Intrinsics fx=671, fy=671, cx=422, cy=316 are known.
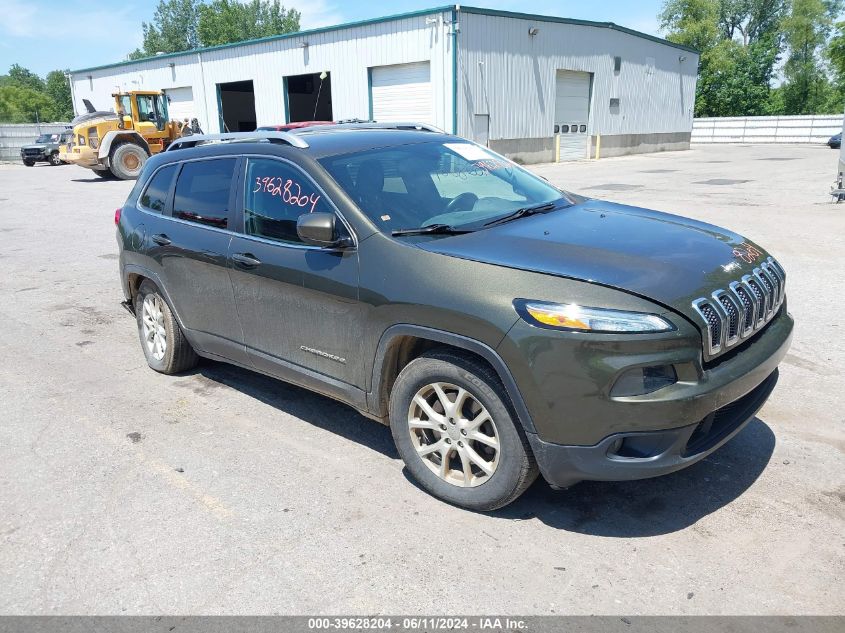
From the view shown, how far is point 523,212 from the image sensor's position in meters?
3.91

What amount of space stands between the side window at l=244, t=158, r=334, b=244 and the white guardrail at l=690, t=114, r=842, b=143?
4825 cm

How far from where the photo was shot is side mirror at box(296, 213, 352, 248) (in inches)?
135

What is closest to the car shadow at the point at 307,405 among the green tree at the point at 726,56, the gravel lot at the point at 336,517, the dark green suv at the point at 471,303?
the gravel lot at the point at 336,517

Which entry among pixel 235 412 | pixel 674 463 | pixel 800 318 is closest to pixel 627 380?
pixel 674 463

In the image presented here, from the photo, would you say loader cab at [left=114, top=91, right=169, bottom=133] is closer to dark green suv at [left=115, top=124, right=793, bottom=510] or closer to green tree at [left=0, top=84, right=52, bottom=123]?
dark green suv at [left=115, top=124, right=793, bottom=510]

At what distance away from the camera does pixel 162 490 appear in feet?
11.8

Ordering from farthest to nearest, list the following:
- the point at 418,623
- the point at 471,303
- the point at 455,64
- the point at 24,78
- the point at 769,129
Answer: the point at 24,78, the point at 769,129, the point at 455,64, the point at 471,303, the point at 418,623

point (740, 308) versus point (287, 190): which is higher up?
point (287, 190)

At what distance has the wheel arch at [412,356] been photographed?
291 centimetres

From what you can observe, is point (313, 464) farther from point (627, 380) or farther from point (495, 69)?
point (495, 69)

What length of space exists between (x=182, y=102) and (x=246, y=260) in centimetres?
3672

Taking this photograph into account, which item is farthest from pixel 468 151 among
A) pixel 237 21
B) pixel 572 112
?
pixel 237 21

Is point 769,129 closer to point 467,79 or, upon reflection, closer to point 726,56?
point 726,56

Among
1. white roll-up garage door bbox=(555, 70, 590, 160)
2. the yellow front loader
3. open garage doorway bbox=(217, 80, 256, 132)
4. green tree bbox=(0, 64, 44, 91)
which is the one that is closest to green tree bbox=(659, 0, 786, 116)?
white roll-up garage door bbox=(555, 70, 590, 160)
